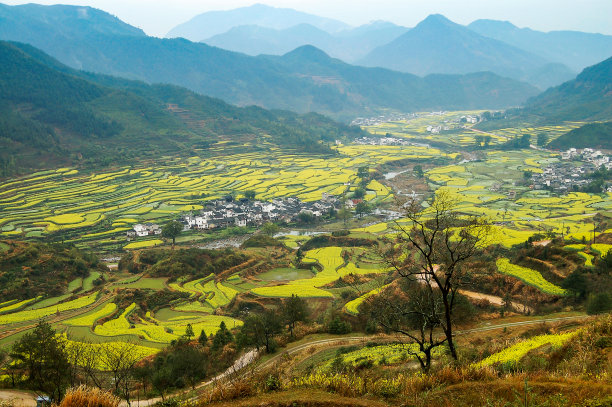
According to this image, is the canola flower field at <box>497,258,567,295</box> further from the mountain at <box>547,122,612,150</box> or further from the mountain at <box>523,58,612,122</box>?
the mountain at <box>523,58,612,122</box>

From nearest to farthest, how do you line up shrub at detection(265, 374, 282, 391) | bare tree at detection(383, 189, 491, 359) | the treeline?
shrub at detection(265, 374, 282, 391) → bare tree at detection(383, 189, 491, 359) → the treeline

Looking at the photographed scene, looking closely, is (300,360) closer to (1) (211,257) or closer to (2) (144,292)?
(2) (144,292)

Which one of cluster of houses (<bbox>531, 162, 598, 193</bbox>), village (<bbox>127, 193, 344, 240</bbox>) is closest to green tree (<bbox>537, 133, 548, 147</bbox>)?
cluster of houses (<bbox>531, 162, 598, 193</bbox>)

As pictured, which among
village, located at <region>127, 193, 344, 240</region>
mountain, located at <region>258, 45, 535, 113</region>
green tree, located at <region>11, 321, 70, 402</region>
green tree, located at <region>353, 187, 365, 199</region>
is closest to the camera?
green tree, located at <region>11, 321, 70, 402</region>

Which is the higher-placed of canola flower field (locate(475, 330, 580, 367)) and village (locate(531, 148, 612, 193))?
canola flower field (locate(475, 330, 580, 367))

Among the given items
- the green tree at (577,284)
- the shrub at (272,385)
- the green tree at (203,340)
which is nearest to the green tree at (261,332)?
the green tree at (203,340)

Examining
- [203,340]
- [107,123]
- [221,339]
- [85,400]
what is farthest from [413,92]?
[85,400]

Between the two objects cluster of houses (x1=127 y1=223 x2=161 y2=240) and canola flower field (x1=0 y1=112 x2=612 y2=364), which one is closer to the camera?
canola flower field (x1=0 y1=112 x2=612 y2=364)
